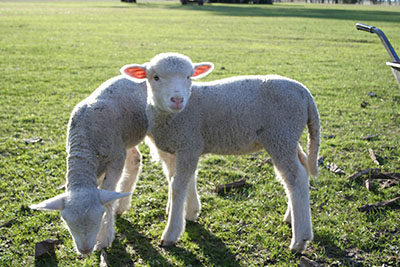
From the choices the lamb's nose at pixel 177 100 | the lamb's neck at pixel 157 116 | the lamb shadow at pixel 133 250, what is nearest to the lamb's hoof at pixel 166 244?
the lamb shadow at pixel 133 250

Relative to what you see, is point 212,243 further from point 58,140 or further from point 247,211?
point 58,140

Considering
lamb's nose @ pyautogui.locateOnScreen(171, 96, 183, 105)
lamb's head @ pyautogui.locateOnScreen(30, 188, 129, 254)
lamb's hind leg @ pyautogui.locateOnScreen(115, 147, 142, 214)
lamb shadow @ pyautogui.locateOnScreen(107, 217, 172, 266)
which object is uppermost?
lamb's nose @ pyautogui.locateOnScreen(171, 96, 183, 105)

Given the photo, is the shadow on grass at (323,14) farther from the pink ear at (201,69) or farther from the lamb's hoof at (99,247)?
the lamb's hoof at (99,247)

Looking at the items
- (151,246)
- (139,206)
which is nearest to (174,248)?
(151,246)

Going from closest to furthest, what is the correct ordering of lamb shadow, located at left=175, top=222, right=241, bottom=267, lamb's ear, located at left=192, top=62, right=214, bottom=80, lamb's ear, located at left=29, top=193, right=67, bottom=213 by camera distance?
lamb's ear, located at left=29, top=193, right=67, bottom=213 → lamb shadow, located at left=175, top=222, right=241, bottom=267 → lamb's ear, located at left=192, top=62, right=214, bottom=80

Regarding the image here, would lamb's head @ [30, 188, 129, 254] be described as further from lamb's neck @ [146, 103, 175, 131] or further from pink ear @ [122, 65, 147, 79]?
pink ear @ [122, 65, 147, 79]

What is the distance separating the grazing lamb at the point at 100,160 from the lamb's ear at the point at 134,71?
0.39m

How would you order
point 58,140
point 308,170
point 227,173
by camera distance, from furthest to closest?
point 58,140 < point 227,173 < point 308,170

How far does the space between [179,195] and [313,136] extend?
1587 millimetres

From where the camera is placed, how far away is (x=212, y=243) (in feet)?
13.9

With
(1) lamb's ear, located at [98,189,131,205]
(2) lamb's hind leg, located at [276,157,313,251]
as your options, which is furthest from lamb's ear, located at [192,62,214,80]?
(1) lamb's ear, located at [98,189,131,205]

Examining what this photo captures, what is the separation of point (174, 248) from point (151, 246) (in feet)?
0.81

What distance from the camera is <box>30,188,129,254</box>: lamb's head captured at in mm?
3344

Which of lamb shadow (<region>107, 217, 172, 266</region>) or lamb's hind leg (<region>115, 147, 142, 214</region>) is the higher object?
lamb's hind leg (<region>115, 147, 142, 214</region>)
